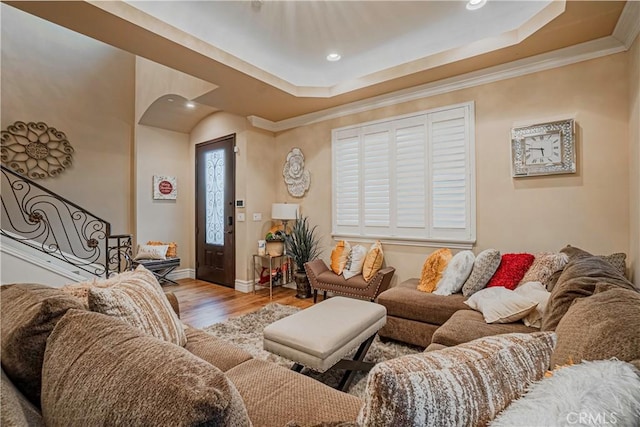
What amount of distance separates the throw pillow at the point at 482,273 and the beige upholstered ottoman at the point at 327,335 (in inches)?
34.9

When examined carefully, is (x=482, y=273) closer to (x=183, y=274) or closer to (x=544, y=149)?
(x=544, y=149)

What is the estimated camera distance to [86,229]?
16.0 feet

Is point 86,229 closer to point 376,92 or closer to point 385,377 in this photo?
point 376,92

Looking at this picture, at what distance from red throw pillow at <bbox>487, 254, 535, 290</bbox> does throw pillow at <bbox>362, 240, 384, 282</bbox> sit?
122 cm

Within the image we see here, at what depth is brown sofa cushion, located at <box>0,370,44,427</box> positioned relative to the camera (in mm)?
601

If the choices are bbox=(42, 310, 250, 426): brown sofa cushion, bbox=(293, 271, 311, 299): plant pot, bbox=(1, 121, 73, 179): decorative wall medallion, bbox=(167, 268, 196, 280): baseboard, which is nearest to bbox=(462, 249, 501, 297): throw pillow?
bbox=(293, 271, 311, 299): plant pot

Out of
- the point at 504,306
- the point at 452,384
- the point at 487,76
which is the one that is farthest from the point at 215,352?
the point at 487,76

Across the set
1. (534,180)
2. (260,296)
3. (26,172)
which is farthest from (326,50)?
(26,172)

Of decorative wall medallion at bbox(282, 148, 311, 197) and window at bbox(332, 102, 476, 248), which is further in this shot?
decorative wall medallion at bbox(282, 148, 311, 197)

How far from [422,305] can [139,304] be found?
2.14m

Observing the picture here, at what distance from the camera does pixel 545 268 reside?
7.62 ft

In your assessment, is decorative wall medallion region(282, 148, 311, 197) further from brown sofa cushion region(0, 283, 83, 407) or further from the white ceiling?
brown sofa cushion region(0, 283, 83, 407)

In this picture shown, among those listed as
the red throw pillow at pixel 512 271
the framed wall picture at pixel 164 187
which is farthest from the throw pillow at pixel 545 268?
the framed wall picture at pixel 164 187

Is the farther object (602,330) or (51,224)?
(51,224)
